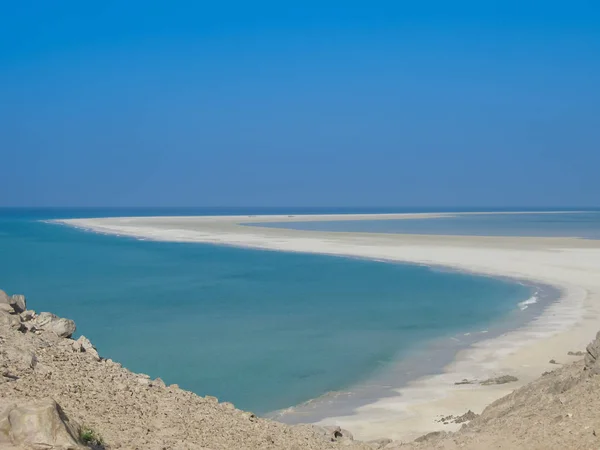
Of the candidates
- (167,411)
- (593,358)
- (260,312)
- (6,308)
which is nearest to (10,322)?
(6,308)

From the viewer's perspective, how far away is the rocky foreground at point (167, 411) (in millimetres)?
6402

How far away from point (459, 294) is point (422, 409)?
589 inches

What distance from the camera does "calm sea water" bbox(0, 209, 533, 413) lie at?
14969 millimetres

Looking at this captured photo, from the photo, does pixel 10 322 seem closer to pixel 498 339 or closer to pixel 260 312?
pixel 498 339

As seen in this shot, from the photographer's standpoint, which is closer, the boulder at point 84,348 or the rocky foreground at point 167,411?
the rocky foreground at point 167,411

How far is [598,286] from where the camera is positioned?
26188 millimetres

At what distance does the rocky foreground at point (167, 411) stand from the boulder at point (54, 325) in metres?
0.15

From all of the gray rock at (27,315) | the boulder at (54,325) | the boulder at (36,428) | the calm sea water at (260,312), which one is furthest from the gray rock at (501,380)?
the boulder at (36,428)

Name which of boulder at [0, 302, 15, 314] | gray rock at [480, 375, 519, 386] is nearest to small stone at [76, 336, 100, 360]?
boulder at [0, 302, 15, 314]

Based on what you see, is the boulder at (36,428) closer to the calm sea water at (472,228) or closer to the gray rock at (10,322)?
the gray rock at (10,322)

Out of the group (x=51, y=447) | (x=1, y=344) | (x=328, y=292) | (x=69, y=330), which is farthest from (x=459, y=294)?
(x=51, y=447)

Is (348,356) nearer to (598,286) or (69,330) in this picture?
(69,330)

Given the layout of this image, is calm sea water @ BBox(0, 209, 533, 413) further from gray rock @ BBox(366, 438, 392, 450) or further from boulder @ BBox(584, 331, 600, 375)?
A: boulder @ BBox(584, 331, 600, 375)

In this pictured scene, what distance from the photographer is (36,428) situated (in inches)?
198
